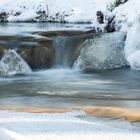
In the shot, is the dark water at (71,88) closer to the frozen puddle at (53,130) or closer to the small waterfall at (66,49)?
the small waterfall at (66,49)

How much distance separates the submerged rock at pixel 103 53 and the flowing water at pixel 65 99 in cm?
31

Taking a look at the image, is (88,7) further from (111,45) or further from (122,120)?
(122,120)

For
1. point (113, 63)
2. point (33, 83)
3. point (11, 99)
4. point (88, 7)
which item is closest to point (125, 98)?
point (11, 99)

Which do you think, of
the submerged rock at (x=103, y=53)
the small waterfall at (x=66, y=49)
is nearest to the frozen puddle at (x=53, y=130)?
the submerged rock at (x=103, y=53)

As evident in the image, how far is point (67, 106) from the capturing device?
716cm

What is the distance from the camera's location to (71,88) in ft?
30.2

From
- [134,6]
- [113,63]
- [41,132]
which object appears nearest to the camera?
[41,132]

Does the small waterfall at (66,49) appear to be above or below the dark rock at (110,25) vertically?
below

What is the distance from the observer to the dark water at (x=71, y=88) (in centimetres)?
763

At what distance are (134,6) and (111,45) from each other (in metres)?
2.14

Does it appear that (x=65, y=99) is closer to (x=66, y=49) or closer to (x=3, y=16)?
(x=66, y=49)

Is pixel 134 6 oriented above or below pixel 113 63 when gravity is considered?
above

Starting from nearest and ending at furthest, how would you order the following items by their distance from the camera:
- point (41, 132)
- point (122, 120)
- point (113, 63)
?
1. point (41, 132)
2. point (122, 120)
3. point (113, 63)

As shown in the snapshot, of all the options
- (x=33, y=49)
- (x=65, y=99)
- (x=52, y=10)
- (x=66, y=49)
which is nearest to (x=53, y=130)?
(x=65, y=99)
